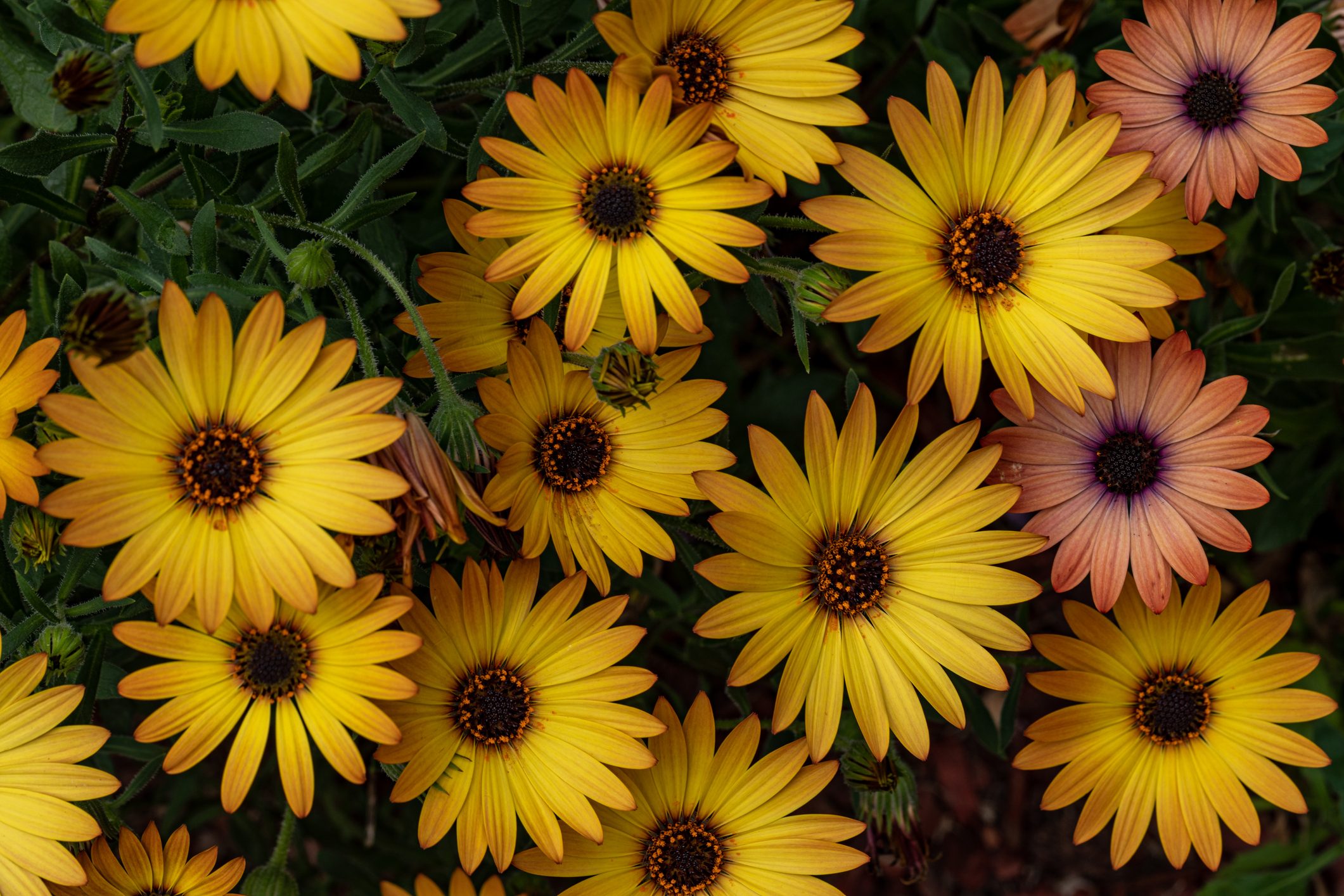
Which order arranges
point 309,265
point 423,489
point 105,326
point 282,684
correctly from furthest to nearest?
point 282,684, point 309,265, point 423,489, point 105,326

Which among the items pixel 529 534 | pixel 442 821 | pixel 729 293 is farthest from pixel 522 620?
pixel 729 293

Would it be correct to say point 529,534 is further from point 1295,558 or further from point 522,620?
point 1295,558

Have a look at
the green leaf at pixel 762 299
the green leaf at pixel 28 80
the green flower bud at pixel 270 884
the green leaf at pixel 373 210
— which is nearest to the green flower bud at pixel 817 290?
the green leaf at pixel 762 299

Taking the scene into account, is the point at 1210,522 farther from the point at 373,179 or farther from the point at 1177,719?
the point at 373,179

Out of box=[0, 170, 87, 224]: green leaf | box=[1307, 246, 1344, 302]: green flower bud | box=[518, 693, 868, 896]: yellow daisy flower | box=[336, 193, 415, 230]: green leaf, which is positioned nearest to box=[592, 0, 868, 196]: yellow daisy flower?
box=[336, 193, 415, 230]: green leaf

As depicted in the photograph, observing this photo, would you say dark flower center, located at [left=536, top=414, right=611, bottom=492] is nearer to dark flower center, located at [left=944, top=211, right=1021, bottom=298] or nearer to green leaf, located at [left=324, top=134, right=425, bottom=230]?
green leaf, located at [left=324, top=134, right=425, bottom=230]

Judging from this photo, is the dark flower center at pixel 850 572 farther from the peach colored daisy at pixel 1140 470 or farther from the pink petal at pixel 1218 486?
the pink petal at pixel 1218 486

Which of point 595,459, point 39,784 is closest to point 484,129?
point 595,459
